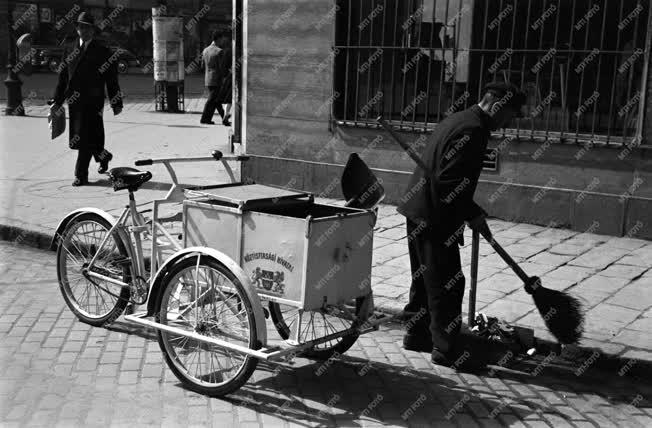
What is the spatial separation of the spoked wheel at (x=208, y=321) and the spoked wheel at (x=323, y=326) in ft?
1.02

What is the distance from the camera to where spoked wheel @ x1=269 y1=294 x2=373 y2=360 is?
187 inches

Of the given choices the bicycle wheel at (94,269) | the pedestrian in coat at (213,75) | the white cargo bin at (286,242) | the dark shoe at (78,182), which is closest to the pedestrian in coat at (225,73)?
the pedestrian in coat at (213,75)

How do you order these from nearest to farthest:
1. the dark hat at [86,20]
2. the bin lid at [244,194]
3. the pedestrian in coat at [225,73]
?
1. the bin lid at [244,194]
2. the dark hat at [86,20]
3. the pedestrian in coat at [225,73]

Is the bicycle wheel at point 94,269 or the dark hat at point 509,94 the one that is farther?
the bicycle wheel at point 94,269

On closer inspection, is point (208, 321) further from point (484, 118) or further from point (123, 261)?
point (484, 118)

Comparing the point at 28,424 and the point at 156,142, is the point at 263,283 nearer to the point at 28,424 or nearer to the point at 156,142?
the point at 28,424

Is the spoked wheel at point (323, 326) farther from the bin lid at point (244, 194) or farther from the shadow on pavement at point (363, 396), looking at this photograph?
the bin lid at point (244, 194)

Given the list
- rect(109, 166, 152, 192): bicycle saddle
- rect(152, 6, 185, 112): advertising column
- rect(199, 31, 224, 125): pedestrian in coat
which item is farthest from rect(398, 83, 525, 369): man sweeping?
rect(152, 6, 185, 112): advertising column

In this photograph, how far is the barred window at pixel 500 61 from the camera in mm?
7898

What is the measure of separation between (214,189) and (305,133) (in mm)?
5090

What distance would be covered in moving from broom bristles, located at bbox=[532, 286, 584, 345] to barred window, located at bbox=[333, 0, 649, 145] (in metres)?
3.49

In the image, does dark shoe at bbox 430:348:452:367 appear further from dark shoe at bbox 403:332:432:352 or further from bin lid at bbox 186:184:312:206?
bin lid at bbox 186:184:312:206

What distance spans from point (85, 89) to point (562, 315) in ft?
23.2

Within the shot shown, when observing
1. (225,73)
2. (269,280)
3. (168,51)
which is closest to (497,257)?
A: (269,280)
